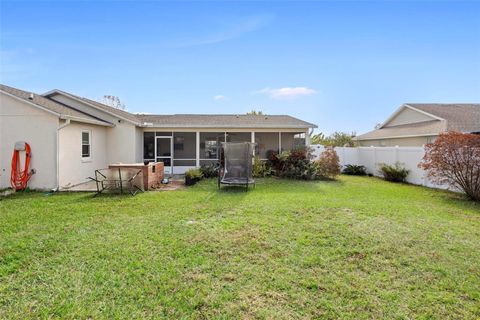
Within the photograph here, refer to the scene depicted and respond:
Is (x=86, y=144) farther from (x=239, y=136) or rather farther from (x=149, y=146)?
(x=239, y=136)

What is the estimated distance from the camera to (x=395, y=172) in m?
12.9

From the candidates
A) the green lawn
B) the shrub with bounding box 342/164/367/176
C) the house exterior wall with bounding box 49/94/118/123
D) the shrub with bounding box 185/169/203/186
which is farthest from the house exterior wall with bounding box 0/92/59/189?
the shrub with bounding box 342/164/367/176

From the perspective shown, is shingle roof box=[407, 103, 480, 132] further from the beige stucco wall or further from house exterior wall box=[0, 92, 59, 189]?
house exterior wall box=[0, 92, 59, 189]

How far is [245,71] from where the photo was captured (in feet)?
54.1

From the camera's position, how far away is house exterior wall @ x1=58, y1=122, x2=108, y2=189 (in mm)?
10109

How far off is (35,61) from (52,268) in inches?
527

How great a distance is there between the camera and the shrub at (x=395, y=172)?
12.7m

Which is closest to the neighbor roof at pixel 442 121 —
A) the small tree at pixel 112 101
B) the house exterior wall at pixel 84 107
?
the house exterior wall at pixel 84 107

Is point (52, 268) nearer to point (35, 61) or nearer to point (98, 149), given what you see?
point (98, 149)

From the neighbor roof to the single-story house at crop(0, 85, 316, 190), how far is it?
263 inches

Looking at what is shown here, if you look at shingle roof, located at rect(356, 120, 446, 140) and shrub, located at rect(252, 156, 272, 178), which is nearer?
shrub, located at rect(252, 156, 272, 178)

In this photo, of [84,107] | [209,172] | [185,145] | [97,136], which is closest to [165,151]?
[185,145]

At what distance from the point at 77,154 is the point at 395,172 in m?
14.1

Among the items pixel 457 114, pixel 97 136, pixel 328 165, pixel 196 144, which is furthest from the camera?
pixel 457 114
